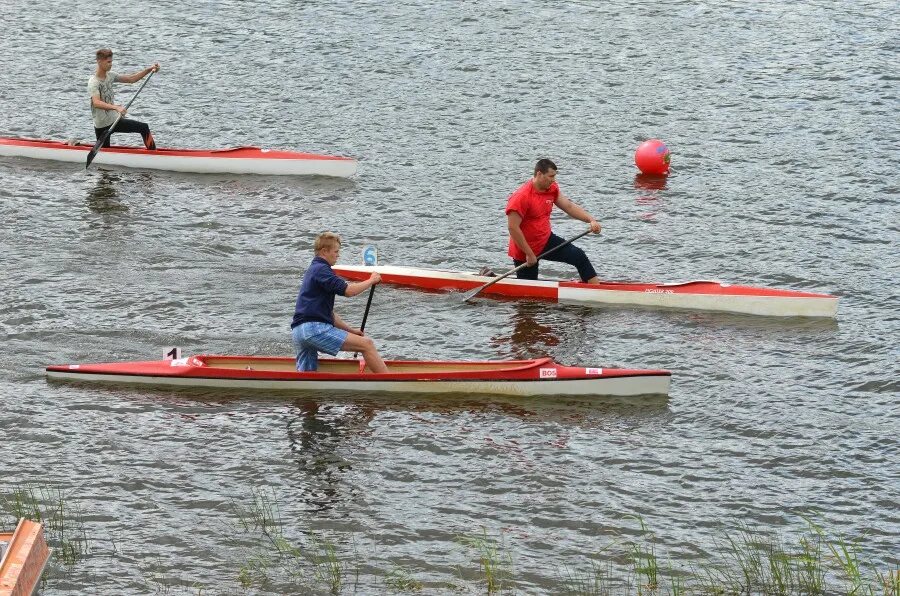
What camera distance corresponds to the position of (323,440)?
13.7 m

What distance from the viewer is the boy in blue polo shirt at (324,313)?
13852 mm

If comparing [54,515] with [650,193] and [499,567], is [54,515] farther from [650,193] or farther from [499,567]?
[650,193]

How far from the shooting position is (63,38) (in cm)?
3077

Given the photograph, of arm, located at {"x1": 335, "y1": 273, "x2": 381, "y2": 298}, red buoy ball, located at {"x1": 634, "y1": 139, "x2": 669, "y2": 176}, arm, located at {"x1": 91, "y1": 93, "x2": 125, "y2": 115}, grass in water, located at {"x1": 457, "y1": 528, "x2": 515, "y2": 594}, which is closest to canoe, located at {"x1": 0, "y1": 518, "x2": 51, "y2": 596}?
grass in water, located at {"x1": 457, "y1": 528, "x2": 515, "y2": 594}

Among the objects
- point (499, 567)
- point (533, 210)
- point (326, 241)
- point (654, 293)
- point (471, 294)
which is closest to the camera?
point (499, 567)

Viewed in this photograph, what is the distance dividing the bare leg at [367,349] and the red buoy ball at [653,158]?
8.92 metres

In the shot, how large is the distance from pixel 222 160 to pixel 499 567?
12707 mm

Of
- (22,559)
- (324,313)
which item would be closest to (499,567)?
(22,559)

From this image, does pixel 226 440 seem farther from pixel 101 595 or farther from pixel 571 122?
pixel 571 122

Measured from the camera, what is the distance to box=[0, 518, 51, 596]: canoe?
8.83 m

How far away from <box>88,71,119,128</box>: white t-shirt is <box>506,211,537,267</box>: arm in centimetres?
830

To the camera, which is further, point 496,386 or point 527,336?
point 527,336

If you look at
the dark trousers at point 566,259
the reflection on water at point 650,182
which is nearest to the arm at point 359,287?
the dark trousers at point 566,259

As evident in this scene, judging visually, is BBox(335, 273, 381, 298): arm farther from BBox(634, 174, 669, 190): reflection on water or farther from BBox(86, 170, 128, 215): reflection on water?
BBox(634, 174, 669, 190): reflection on water
